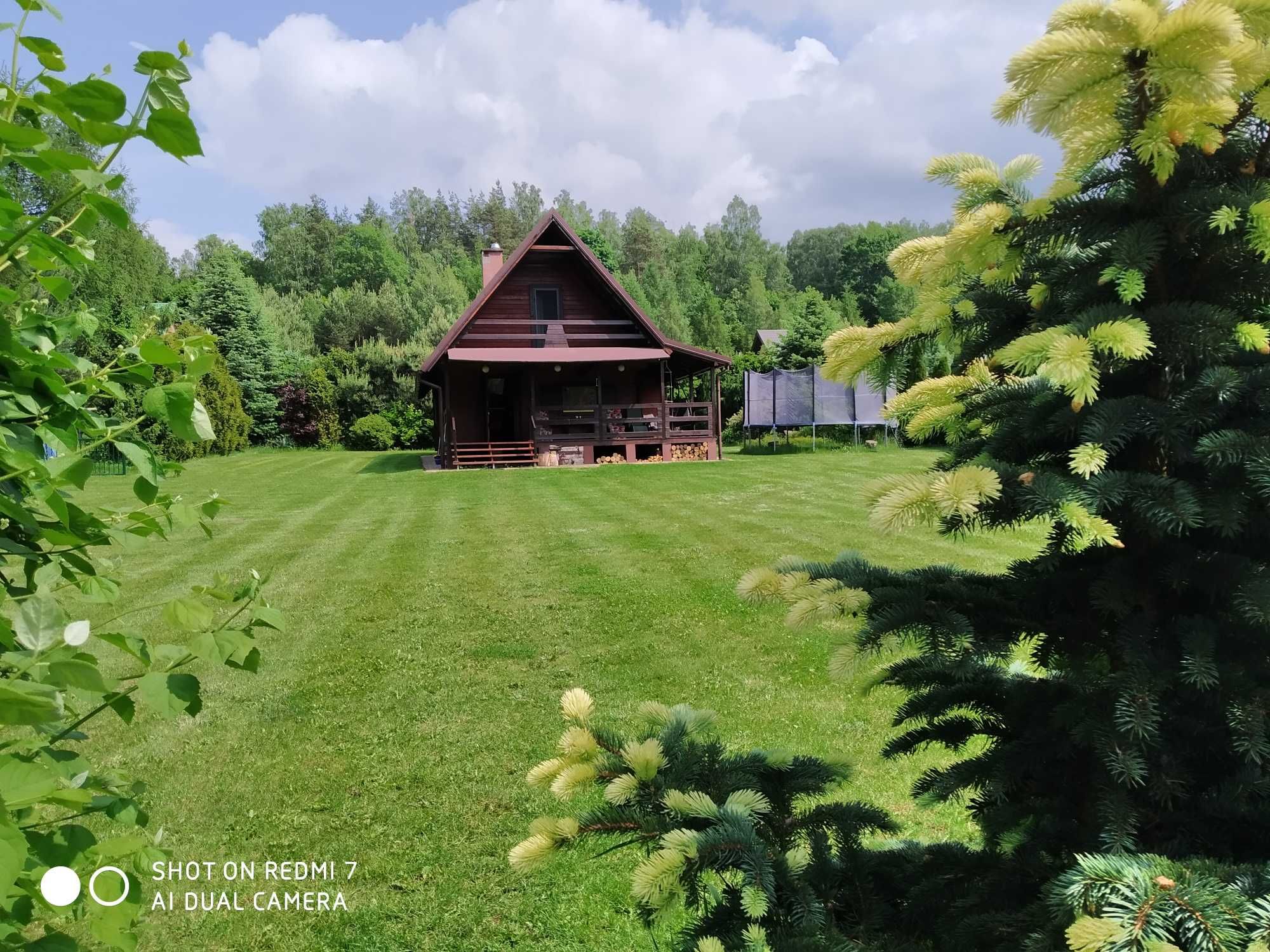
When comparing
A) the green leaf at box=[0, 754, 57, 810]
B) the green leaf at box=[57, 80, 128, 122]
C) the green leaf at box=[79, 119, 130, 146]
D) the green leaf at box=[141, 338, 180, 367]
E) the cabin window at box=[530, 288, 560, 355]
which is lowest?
the green leaf at box=[0, 754, 57, 810]

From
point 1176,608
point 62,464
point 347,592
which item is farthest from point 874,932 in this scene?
point 347,592

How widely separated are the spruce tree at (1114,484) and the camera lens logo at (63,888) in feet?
4.38

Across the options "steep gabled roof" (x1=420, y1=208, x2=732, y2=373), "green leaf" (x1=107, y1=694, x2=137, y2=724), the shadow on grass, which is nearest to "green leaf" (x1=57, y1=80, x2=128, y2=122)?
"green leaf" (x1=107, y1=694, x2=137, y2=724)

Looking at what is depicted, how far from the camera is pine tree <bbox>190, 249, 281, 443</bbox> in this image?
117 feet

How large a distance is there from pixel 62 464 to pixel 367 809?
11.2 ft

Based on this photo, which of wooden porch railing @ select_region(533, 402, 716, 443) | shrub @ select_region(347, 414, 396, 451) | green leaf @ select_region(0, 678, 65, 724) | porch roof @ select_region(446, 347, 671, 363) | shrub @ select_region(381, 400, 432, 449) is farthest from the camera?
shrub @ select_region(381, 400, 432, 449)

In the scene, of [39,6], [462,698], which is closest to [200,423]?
[39,6]

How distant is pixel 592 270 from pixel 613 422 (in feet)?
15.1

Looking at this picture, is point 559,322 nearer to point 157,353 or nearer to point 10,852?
point 157,353

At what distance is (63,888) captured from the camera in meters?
1.11

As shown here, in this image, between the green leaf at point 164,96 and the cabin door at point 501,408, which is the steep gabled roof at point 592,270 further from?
the green leaf at point 164,96

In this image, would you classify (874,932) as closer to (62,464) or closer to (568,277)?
(62,464)

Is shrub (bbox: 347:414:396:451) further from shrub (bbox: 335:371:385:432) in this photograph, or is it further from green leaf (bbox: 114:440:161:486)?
green leaf (bbox: 114:440:161:486)

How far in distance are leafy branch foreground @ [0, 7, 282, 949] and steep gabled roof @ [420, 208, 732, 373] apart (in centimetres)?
2085
